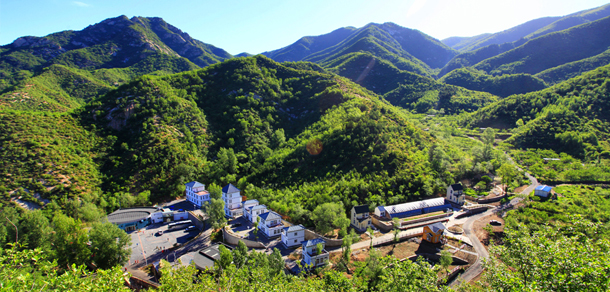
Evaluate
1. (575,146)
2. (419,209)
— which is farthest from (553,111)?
(419,209)

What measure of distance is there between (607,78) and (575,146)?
4099 cm

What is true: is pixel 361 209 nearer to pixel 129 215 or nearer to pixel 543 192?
pixel 543 192

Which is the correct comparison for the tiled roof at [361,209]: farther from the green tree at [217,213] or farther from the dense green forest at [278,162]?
the green tree at [217,213]

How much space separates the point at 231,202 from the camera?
50.8m

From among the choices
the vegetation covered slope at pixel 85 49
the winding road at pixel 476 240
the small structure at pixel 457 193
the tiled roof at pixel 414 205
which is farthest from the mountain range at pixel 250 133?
the winding road at pixel 476 240

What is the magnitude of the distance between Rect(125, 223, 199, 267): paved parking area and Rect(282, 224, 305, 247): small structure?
15848mm

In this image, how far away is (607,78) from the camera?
301 ft

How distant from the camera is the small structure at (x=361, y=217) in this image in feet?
147

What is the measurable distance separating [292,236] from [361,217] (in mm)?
12517

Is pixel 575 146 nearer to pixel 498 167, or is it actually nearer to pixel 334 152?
pixel 498 167

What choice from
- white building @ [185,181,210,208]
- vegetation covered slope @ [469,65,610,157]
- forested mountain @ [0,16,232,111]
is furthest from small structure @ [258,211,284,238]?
vegetation covered slope @ [469,65,610,157]

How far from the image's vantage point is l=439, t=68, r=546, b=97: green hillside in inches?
5413

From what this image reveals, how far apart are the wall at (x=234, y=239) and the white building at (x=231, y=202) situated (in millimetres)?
7181

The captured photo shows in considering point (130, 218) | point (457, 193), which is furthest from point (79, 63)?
point (457, 193)
